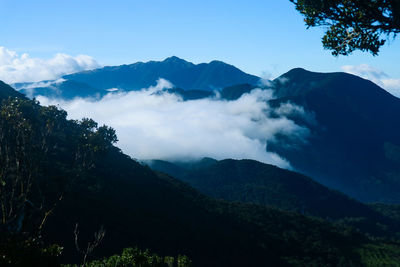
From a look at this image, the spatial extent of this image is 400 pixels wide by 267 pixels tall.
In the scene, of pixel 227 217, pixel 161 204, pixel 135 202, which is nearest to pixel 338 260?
pixel 227 217

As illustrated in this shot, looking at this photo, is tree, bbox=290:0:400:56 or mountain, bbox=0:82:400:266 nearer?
tree, bbox=290:0:400:56

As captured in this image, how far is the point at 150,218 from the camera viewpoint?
3910 inches

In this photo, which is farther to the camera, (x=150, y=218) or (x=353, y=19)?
(x=150, y=218)

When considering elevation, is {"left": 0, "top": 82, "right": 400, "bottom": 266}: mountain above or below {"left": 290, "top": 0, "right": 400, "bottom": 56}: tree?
below

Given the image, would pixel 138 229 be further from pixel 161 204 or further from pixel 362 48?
pixel 362 48

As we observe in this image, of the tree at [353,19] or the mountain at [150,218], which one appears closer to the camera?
the tree at [353,19]

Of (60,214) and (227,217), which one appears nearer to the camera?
(60,214)

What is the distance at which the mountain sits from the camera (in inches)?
2955

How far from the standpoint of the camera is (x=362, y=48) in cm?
2109

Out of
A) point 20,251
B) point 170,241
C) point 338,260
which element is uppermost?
point 20,251

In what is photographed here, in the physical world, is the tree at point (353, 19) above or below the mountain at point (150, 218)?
above

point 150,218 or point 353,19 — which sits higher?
point 353,19

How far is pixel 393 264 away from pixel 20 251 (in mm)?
151367

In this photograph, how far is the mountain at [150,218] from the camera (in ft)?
246
